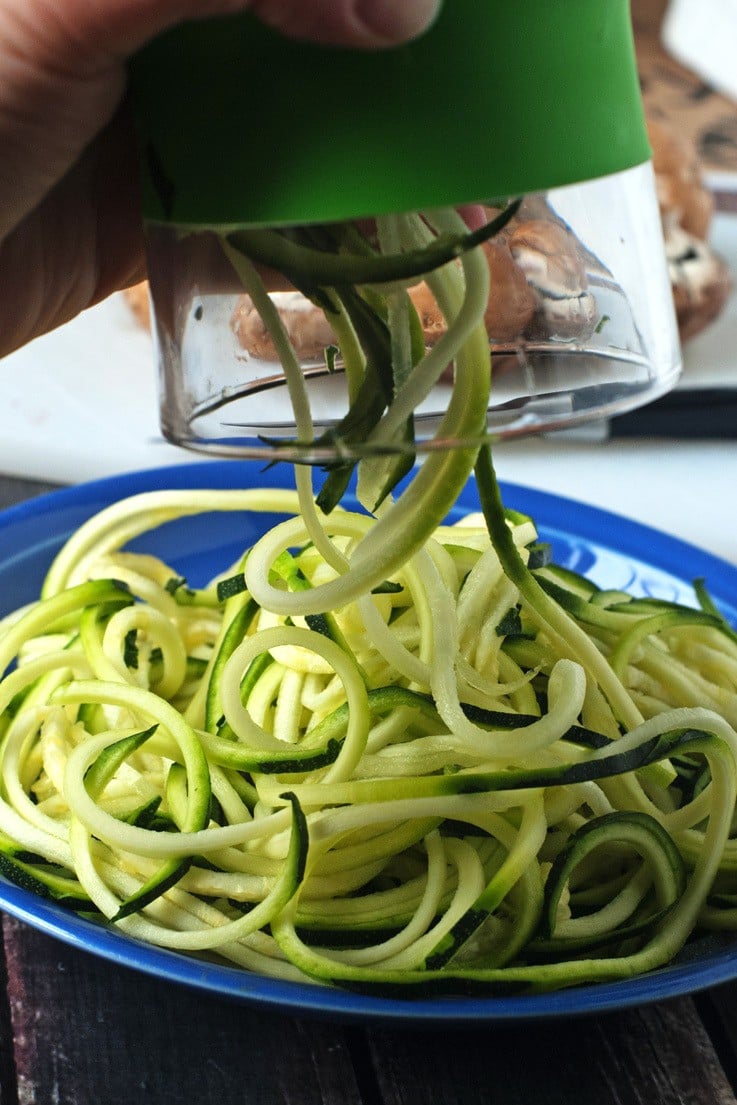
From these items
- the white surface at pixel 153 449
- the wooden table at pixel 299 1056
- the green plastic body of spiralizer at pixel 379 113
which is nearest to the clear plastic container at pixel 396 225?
the green plastic body of spiralizer at pixel 379 113

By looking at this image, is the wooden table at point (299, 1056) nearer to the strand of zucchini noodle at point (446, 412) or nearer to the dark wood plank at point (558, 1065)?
the dark wood plank at point (558, 1065)

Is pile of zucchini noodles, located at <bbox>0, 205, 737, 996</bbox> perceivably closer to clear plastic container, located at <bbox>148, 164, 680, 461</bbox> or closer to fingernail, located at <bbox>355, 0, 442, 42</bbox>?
clear plastic container, located at <bbox>148, 164, 680, 461</bbox>

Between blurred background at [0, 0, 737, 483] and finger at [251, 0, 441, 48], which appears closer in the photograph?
finger at [251, 0, 441, 48]

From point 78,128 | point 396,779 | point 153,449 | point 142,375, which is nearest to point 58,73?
point 78,128

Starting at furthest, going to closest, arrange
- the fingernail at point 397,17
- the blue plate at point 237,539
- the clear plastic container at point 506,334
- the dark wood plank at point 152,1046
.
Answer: the blue plate at point 237,539, the dark wood plank at point 152,1046, the clear plastic container at point 506,334, the fingernail at point 397,17

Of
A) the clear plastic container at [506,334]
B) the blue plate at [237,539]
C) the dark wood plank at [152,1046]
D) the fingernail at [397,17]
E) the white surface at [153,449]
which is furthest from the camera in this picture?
the white surface at [153,449]

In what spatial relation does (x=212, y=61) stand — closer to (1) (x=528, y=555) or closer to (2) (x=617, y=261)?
(2) (x=617, y=261)

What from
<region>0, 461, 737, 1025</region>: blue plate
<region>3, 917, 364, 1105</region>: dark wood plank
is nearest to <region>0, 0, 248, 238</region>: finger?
<region>0, 461, 737, 1025</region>: blue plate
